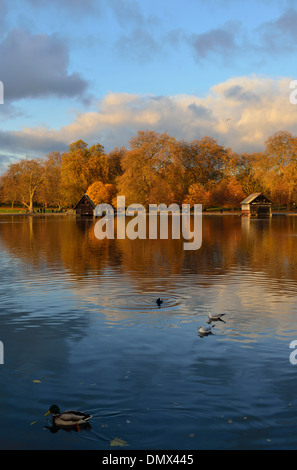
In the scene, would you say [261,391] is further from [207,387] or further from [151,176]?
[151,176]

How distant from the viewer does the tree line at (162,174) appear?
126000 mm

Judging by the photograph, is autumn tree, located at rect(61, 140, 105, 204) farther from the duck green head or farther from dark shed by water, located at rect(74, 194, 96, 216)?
the duck green head

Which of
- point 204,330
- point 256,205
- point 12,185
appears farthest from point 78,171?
point 204,330

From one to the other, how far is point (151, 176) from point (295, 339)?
115288mm

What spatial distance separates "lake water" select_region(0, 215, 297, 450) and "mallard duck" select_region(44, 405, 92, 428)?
0.48 ft

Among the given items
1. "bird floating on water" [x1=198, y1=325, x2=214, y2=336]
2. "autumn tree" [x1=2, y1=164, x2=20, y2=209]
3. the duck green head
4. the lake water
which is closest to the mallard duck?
the duck green head

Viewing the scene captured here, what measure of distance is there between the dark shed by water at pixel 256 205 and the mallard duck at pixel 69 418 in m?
117

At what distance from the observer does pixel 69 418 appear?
723cm

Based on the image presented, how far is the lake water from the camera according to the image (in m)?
7.25

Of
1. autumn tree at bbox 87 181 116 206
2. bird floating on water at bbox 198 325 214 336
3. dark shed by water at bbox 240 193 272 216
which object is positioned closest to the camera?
bird floating on water at bbox 198 325 214 336

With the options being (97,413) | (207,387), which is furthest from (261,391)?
(97,413)

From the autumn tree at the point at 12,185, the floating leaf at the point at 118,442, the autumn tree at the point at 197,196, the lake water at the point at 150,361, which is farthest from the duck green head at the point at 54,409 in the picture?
the autumn tree at the point at 12,185

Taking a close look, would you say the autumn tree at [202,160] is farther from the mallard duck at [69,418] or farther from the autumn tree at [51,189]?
the mallard duck at [69,418]

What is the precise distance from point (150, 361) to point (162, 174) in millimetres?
120786
